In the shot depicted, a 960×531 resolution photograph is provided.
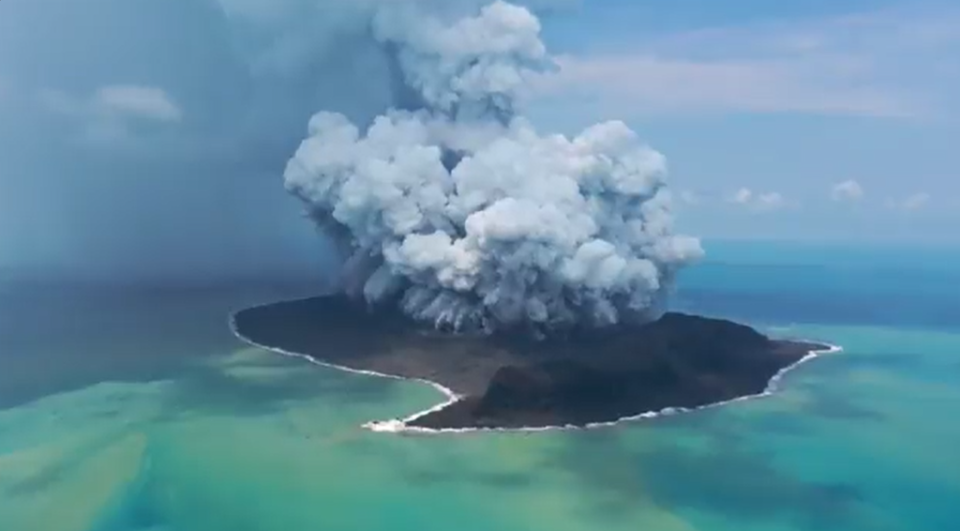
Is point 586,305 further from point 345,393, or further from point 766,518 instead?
point 766,518

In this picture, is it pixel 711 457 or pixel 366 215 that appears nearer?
pixel 711 457

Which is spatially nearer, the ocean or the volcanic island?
the ocean

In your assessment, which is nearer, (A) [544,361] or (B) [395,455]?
(B) [395,455]

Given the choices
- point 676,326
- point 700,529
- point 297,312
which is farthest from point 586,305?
point 700,529

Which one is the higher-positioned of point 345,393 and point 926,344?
point 926,344
